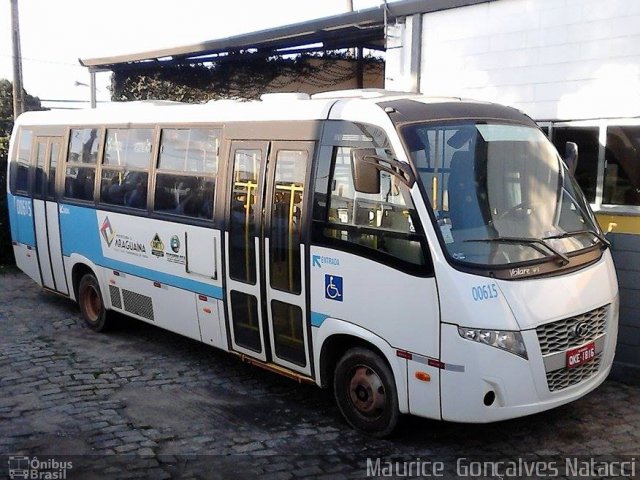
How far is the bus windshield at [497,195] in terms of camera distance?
5426mm

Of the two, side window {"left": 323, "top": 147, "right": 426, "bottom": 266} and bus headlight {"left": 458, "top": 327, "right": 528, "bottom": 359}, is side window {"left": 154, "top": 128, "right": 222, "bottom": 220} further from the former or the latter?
bus headlight {"left": 458, "top": 327, "right": 528, "bottom": 359}

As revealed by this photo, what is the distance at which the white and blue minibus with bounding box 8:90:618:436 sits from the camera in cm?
529

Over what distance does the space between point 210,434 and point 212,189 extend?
7.98ft

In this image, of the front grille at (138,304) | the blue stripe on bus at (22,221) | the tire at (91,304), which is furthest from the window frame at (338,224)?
the blue stripe on bus at (22,221)

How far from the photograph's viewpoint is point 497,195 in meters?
5.65

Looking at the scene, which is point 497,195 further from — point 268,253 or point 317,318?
point 268,253

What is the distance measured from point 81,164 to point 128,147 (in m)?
1.13

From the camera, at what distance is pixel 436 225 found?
5.38 metres

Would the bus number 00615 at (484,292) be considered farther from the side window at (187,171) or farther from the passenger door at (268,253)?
the side window at (187,171)

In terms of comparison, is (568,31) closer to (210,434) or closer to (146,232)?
(146,232)

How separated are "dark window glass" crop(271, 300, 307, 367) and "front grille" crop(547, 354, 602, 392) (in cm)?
210

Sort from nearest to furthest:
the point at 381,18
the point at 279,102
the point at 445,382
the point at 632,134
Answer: the point at 445,382, the point at 279,102, the point at 632,134, the point at 381,18

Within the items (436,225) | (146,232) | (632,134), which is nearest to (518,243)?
(436,225)

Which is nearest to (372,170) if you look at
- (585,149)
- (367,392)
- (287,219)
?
(287,219)
